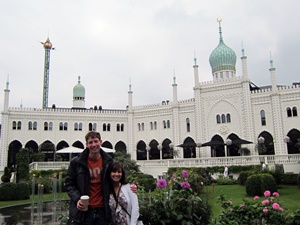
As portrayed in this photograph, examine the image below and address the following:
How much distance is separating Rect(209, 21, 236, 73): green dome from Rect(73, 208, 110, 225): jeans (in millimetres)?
40180

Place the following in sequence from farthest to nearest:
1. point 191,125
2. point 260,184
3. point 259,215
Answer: point 191,125, point 260,184, point 259,215

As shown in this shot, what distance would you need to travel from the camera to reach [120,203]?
488cm

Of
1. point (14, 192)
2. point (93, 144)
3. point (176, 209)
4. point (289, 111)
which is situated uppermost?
point (289, 111)

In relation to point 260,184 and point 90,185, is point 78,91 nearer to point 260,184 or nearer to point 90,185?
point 260,184

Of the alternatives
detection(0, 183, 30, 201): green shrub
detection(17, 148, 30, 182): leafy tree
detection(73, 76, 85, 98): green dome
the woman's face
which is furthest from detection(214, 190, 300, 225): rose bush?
detection(73, 76, 85, 98): green dome

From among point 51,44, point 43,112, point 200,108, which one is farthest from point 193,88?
point 51,44

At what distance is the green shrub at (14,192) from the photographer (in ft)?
64.4

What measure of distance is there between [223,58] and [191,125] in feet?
35.1

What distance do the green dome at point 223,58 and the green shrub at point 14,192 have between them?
31.3 metres

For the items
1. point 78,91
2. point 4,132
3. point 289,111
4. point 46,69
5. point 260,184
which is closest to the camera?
point 260,184

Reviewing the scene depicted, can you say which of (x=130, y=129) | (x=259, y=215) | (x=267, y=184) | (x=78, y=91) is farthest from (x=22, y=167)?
(x=78, y=91)

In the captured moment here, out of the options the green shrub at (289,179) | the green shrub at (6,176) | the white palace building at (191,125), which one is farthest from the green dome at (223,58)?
the green shrub at (6,176)

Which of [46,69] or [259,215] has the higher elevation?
[46,69]

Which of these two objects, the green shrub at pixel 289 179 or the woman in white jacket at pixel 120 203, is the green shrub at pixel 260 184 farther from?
the woman in white jacket at pixel 120 203
